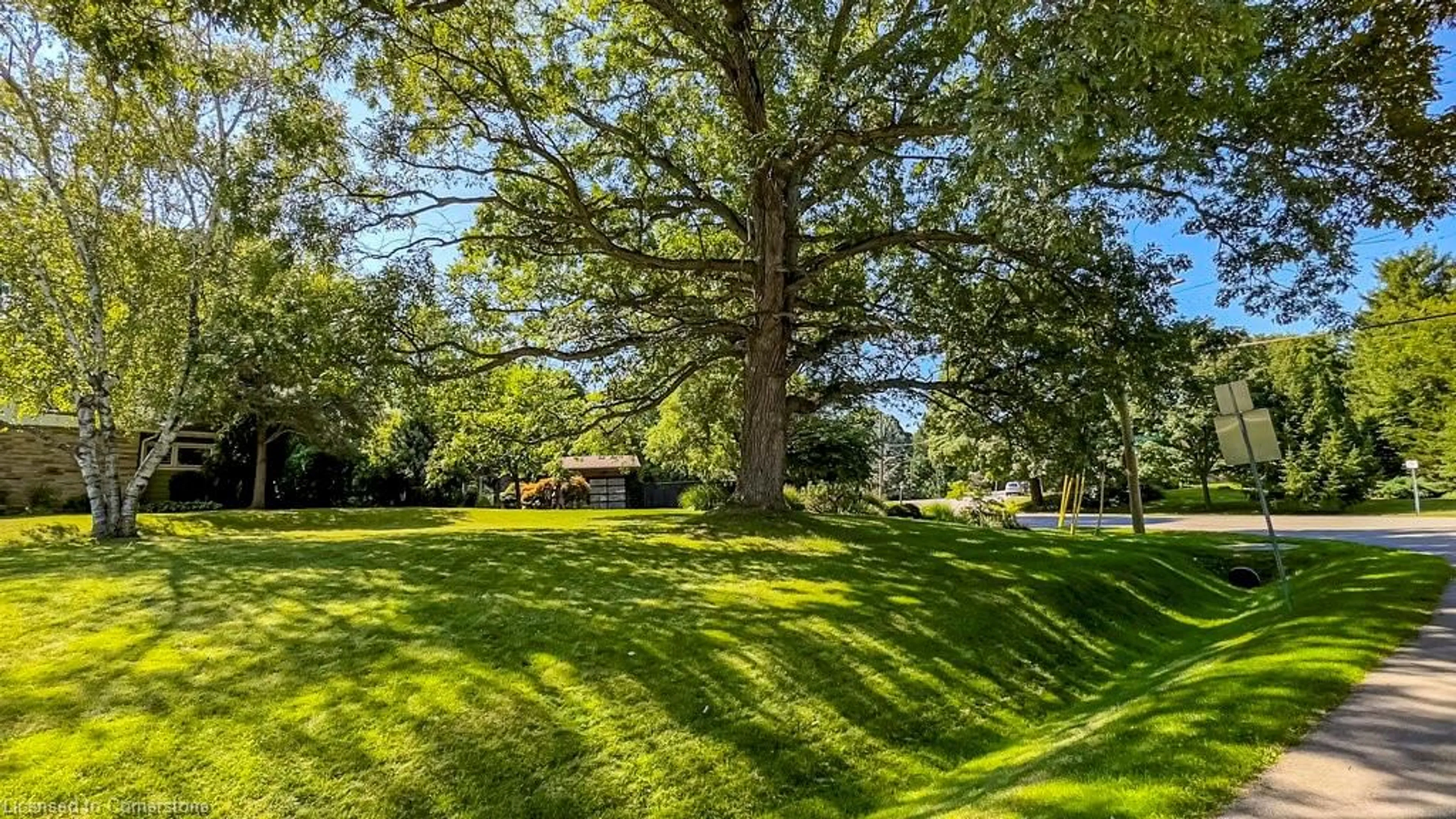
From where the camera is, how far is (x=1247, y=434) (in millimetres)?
8359

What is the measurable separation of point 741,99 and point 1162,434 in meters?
35.0

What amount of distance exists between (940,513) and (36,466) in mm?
27621

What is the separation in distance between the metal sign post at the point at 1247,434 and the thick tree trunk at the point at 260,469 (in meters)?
24.7

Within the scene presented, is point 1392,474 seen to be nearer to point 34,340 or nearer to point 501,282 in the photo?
point 501,282

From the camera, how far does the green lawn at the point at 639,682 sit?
413 cm

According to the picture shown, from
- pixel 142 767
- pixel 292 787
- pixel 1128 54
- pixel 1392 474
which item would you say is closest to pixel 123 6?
pixel 142 767

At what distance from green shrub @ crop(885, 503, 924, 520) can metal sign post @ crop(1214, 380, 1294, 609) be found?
578 inches

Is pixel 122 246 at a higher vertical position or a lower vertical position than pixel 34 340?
higher

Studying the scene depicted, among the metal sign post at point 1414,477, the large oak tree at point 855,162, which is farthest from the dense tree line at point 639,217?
the metal sign post at point 1414,477

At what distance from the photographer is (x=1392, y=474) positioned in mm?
37438

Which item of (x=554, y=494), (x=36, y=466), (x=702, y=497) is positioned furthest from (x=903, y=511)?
(x=36, y=466)

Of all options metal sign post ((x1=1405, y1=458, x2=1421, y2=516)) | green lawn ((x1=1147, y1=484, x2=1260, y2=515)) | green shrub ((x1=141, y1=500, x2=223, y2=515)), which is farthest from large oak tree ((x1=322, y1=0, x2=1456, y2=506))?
green lawn ((x1=1147, y1=484, x2=1260, y2=515))

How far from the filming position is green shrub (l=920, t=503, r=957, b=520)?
927 inches

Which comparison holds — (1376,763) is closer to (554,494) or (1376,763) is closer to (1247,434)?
(1247,434)
